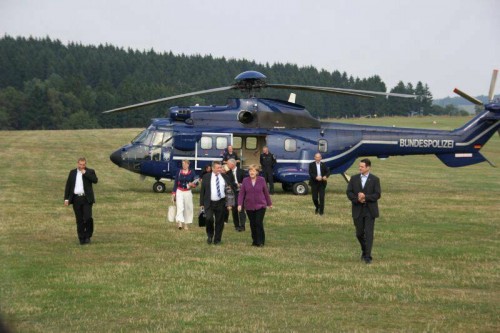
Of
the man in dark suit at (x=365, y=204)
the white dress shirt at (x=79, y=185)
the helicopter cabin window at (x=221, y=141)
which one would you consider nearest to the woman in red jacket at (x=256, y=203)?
the man in dark suit at (x=365, y=204)

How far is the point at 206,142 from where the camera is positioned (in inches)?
1235

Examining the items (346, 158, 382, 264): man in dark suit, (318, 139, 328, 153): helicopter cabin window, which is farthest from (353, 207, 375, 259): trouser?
(318, 139, 328, 153): helicopter cabin window

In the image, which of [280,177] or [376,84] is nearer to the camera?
[280,177]

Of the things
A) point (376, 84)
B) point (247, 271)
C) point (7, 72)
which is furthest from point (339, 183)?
point (376, 84)

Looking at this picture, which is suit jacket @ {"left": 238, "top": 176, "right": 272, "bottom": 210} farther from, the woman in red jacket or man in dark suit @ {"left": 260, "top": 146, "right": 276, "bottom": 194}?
man in dark suit @ {"left": 260, "top": 146, "right": 276, "bottom": 194}

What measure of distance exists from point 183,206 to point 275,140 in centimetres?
1126

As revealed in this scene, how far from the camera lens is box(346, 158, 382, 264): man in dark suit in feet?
50.9

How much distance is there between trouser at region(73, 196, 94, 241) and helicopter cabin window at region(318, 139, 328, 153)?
15.0 m

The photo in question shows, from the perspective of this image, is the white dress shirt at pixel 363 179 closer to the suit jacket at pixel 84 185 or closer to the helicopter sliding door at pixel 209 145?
the suit jacket at pixel 84 185

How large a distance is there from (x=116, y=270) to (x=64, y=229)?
22.3ft

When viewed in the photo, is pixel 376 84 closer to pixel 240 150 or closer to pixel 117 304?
pixel 240 150

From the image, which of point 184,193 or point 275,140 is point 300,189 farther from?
point 184,193

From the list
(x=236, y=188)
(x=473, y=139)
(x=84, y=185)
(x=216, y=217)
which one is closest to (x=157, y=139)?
(x=473, y=139)

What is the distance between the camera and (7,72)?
171 metres
